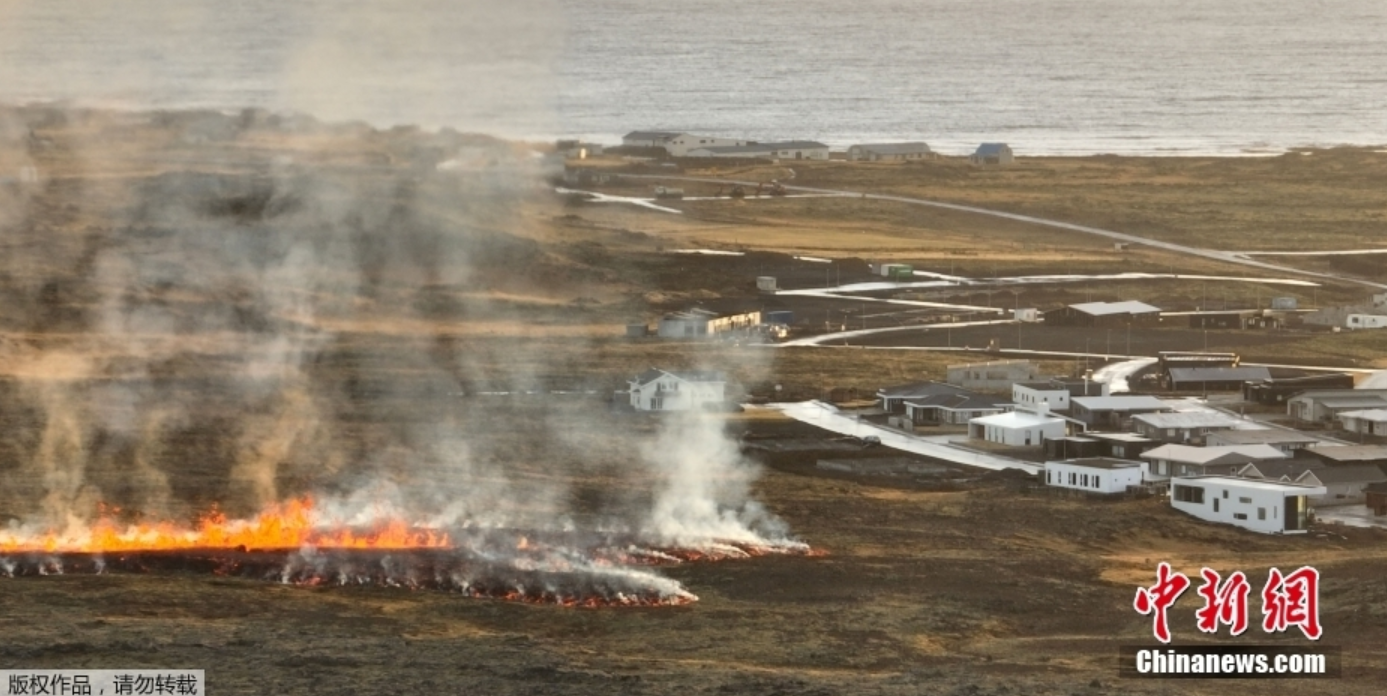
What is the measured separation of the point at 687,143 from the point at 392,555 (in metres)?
119

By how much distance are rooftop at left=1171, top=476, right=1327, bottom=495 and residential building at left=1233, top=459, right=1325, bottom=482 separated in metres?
0.60

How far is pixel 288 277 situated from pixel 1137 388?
3447cm

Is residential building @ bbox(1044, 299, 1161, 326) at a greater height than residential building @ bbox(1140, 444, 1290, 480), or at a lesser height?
greater

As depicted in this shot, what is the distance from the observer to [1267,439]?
71000 mm

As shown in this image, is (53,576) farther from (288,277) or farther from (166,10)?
(166,10)

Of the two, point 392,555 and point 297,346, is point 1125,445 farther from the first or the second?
point 297,346

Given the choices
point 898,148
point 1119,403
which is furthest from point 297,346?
point 898,148

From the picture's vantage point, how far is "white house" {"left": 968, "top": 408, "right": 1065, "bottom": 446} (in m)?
72.8

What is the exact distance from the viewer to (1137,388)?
3270 inches

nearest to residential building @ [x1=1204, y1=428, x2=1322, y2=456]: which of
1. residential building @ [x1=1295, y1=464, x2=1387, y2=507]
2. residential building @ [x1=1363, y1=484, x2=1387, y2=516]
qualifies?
residential building @ [x1=1295, y1=464, x2=1387, y2=507]

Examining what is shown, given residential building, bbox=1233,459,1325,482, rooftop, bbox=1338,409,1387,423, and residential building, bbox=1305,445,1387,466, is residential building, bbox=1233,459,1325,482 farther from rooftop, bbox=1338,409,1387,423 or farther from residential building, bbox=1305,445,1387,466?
rooftop, bbox=1338,409,1387,423

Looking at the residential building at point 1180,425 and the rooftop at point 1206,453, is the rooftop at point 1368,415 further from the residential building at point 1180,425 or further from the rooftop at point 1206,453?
the rooftop at point 1206,453

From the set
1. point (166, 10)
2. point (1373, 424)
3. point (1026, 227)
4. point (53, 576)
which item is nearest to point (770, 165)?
point (1026, 227)

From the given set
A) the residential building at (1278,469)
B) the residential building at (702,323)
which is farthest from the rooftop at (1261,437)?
the residential building at (702,323)
